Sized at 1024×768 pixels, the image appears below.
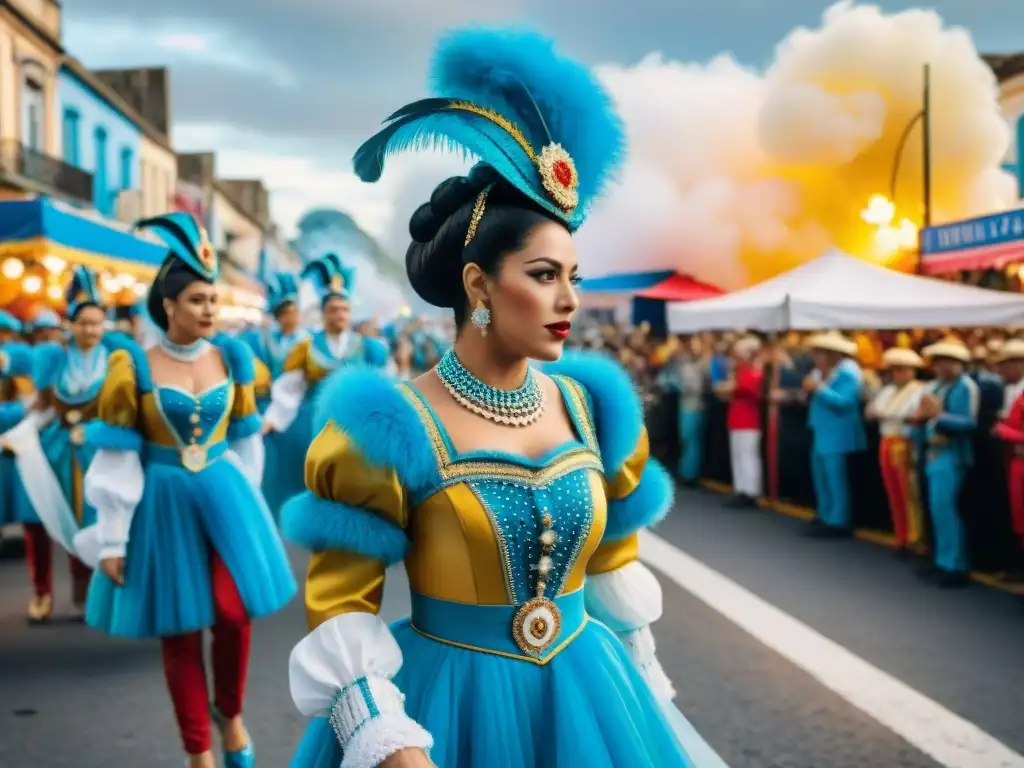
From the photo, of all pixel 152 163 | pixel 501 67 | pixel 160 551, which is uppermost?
pixel 152 163

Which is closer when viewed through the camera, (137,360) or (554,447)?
(554,447)

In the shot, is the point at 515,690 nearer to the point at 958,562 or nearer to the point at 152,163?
the point at 958,562

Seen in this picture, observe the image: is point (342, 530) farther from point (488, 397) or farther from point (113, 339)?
point (113, 339)

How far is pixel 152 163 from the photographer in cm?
3691

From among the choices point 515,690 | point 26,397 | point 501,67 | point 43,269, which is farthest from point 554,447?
point 43,269

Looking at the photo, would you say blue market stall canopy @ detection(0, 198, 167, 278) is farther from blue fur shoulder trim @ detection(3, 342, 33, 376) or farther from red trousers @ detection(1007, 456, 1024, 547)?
red trousers @ detection(1007, 456, 1024, 547)

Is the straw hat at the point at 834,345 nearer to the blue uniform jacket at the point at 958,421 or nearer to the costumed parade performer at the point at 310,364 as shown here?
the blue uniform jacket at the point at 958,421

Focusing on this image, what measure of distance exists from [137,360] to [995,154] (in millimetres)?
17792

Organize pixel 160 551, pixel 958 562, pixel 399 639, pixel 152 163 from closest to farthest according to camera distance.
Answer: pixel 399 639 < pixel 160 551 < pixel 958 562 < pixel 152 163

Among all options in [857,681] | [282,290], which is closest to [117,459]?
[857,681]

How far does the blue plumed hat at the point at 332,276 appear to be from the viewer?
902cm

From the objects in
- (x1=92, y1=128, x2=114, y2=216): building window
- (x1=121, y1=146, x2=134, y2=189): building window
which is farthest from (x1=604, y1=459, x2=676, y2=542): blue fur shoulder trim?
(x1=121, y1=146, x2=134, y2=189): building window

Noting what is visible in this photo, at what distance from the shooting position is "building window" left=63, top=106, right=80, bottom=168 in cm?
2691

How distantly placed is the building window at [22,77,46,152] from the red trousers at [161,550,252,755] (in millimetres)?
21691
